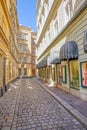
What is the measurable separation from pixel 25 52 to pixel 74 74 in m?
43.0

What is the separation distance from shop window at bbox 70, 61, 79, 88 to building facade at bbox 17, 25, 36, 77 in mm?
40717

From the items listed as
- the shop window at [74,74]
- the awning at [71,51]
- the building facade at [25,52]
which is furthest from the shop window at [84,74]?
the building facade at [25,52]

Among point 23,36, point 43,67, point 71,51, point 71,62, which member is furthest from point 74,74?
point 23,36

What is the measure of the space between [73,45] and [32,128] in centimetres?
625

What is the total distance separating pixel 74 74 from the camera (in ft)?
35.1

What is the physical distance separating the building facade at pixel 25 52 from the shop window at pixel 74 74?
134ft

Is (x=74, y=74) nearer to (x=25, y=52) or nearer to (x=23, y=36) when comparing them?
(x=25, y=52)

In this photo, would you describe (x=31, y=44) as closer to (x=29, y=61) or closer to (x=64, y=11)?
(x=29, y=61)

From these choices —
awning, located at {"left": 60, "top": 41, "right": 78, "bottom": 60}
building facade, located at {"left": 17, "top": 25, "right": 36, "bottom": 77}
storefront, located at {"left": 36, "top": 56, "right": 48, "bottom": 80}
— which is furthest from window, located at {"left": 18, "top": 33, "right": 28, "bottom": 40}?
awning, located at {"left": 60, "top": 41, "right": 78, "bottom": 60}

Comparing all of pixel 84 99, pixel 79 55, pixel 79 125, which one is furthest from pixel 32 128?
pixel 79 55

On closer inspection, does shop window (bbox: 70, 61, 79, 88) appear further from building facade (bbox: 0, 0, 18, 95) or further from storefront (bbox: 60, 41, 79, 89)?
building facade (bbox: 0, 0, 18, 95)

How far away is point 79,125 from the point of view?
509 centimetres

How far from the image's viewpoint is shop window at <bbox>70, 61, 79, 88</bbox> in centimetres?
1012

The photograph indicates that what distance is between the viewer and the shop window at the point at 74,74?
1012 cm
